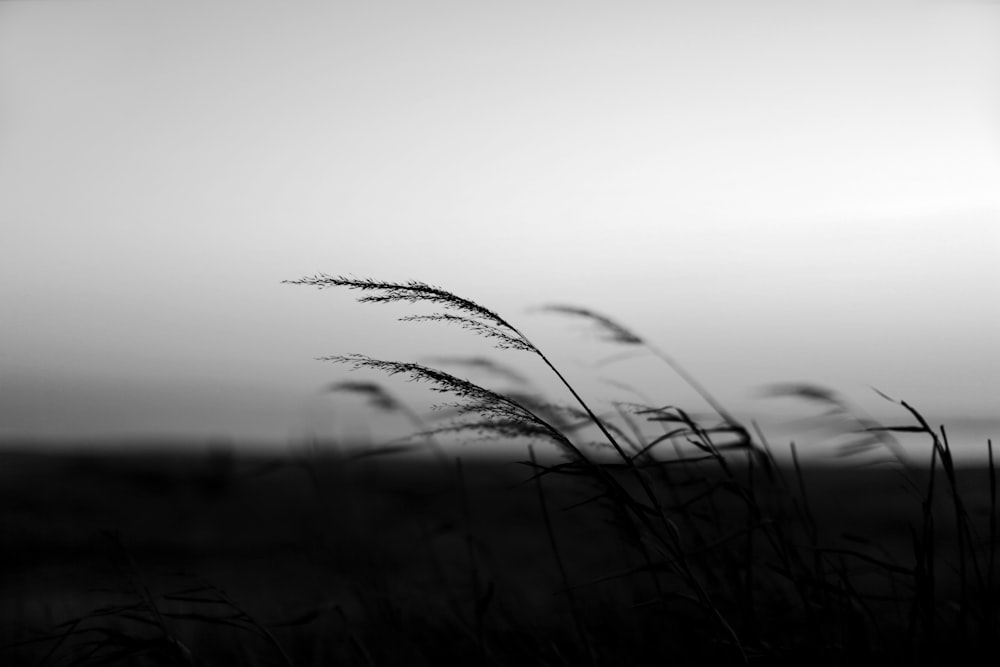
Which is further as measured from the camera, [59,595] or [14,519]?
[14,519]

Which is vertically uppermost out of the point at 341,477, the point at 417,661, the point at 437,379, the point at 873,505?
the point at 437,379

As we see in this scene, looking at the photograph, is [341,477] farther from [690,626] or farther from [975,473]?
[975,473]

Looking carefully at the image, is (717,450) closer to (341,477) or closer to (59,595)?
(341,477)

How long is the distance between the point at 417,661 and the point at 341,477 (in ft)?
2.89

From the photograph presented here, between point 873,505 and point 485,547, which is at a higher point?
point 485,547

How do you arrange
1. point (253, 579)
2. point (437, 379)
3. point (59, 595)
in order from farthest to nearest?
point (253, 579) < point (59, 595) < point (437, 379)

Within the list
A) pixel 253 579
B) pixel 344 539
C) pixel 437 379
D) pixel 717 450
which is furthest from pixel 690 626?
pixel 253 579

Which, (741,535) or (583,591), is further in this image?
(583,591)

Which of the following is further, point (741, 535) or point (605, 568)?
point (605, 568)

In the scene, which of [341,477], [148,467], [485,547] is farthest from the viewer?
[148,467]

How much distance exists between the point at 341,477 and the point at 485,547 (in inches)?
28.0

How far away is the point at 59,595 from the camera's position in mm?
6590

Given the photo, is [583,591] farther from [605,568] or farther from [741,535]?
[741,535]

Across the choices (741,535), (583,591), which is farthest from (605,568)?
(741,535)
